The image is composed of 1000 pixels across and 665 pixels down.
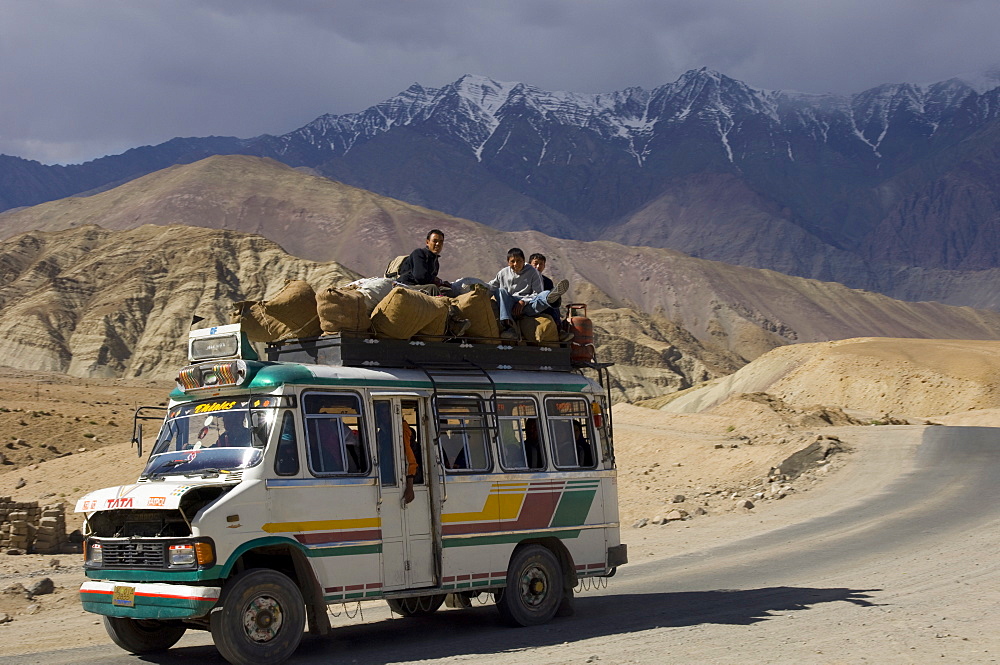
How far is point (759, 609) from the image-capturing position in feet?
44.3

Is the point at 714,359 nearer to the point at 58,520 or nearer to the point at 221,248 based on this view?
the point at 221,248

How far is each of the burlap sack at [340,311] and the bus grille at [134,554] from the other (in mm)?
2796

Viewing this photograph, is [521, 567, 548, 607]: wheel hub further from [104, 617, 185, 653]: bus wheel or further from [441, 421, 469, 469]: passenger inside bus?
[104, 617, 185, 653]: bus wheel

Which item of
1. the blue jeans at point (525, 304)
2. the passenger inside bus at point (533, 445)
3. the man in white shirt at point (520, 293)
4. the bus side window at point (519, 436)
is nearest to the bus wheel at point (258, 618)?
the bus side window at point (519, 436)

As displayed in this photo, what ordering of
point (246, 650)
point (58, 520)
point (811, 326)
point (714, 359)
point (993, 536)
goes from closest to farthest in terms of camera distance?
point (246, 650)
point (993, 536)
point (58, 520)
point (714, 359)
point (811, 326)

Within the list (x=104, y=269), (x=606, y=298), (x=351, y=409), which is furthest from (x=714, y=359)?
(x=351, y=409)

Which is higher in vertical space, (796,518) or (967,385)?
(967,385)

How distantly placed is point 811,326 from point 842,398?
13109 cm

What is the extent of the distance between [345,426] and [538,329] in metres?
3.21

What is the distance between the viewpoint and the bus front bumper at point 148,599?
9.66 m

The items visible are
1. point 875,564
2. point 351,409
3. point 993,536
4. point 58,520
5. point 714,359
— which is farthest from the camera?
point 714,359

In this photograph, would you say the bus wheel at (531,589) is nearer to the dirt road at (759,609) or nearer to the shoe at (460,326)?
the dirt road at (759,609)

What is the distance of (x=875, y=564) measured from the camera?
56.1 ft

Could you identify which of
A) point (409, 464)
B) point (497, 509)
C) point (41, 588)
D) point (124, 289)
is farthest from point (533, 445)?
point (124, 289)
